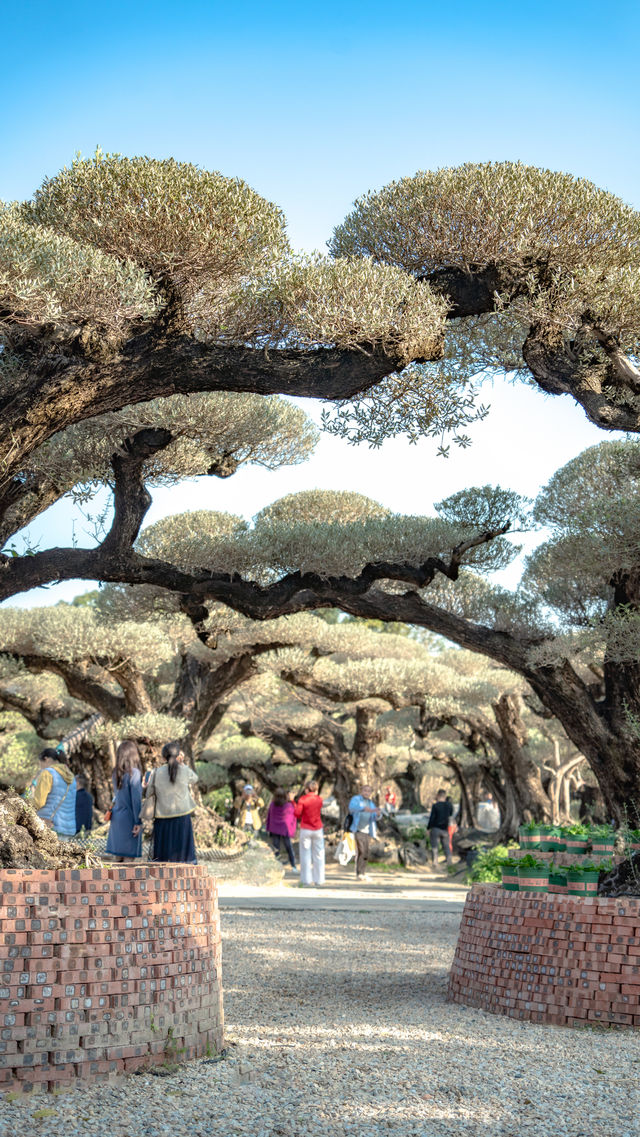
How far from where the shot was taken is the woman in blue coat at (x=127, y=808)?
7516 mm

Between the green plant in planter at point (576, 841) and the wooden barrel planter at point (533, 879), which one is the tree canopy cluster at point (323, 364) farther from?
the wooden barrel planter at point (533, 879)

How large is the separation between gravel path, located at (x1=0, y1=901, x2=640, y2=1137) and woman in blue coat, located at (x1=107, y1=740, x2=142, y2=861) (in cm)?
237

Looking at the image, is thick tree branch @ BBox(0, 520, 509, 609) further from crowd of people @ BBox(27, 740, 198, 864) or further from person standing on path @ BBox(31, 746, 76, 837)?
crowd of people @ BBox(27, 740, 198, 864)

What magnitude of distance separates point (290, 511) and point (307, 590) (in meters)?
2.86

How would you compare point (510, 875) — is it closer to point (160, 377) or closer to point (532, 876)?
point (532, 876)

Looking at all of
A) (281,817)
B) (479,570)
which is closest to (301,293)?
(479,570)

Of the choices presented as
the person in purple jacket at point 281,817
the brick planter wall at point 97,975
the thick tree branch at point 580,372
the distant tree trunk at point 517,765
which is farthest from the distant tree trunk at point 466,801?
the brick planter wall at point 97,975

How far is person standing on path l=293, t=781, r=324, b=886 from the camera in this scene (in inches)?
476

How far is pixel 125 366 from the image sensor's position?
5512mm

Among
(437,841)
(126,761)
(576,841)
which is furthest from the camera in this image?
(437,841)

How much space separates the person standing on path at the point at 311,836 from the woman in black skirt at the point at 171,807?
16.1ft

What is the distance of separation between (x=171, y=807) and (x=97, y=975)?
375cm

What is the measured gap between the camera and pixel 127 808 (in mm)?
7578

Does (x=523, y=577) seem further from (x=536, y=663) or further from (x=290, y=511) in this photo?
(x=290, y=511)
